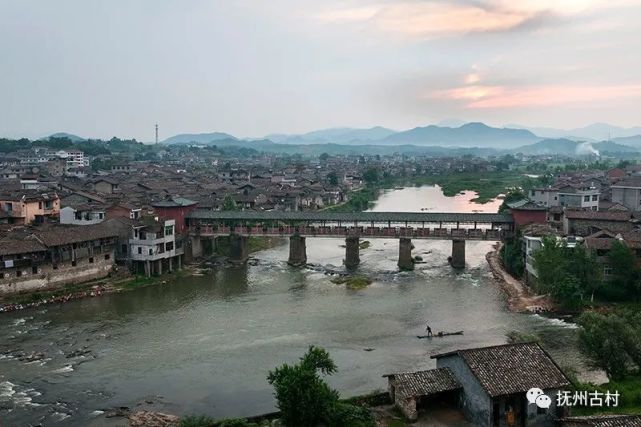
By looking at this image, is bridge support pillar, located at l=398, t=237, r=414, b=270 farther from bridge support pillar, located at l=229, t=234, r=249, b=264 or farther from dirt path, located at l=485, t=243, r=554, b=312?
bridge support pillar, located at l=229, t=234, r=249, b=264

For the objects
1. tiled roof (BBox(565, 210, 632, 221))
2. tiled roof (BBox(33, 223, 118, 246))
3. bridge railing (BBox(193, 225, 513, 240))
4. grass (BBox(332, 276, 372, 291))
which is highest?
tiled roof (BBox(565, 210, 632, 221))

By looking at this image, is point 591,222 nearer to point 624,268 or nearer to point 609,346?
point 624,268

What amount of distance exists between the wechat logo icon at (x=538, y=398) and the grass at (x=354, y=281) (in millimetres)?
22938

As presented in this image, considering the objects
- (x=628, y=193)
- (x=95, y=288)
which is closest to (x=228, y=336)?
(x=95, y=288)

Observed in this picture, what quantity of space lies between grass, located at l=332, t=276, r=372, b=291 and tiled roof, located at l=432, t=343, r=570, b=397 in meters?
20.9

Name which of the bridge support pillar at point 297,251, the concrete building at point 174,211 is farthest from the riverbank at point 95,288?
the bridge support pillar at point 297,251

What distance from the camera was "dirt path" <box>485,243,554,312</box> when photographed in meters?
34.2

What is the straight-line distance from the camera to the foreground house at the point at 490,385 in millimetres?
18219

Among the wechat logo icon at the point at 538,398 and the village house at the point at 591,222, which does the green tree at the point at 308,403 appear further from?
the village house at the point at 591,222

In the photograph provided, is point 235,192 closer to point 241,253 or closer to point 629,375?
point 241,253

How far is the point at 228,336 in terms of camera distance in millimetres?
30641

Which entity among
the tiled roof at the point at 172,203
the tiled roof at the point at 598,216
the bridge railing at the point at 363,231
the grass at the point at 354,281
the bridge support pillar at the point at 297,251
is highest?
the tiled roof at the point at 172,203

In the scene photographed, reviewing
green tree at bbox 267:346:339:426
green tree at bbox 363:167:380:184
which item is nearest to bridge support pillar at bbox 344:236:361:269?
green tree at bbox 267:346:339:426

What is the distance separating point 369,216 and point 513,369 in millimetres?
30100
